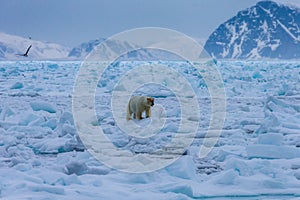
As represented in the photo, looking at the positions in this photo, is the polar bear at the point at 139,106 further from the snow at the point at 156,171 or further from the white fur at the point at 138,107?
the snow at the point at 156,171

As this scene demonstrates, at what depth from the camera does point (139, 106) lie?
6734mm

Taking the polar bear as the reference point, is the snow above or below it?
below

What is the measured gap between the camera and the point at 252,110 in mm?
8477

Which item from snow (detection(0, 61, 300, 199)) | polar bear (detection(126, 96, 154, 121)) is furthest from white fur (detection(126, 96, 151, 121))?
snow (detection(0, 61, 300, 199))

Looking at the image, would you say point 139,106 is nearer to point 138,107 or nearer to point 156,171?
point 138,107

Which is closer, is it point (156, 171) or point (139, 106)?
point (156, 171)

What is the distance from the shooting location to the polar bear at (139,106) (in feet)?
22.0

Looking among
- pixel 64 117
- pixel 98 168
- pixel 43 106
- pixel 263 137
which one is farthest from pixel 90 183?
pixel 43 106

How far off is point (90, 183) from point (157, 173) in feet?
1.92

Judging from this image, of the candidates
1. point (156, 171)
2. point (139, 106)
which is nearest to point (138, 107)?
point (139, 106)

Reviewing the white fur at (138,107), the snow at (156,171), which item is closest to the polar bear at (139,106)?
the white fur at (138,107)

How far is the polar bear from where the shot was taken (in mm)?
6715

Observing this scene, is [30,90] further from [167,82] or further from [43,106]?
[43,106]

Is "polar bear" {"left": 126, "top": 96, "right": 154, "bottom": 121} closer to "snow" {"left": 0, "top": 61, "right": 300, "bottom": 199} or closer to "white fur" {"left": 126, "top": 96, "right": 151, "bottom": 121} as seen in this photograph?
"white fur" {"left": 126, "top": 96, "right": 151, "bottom": 121}
